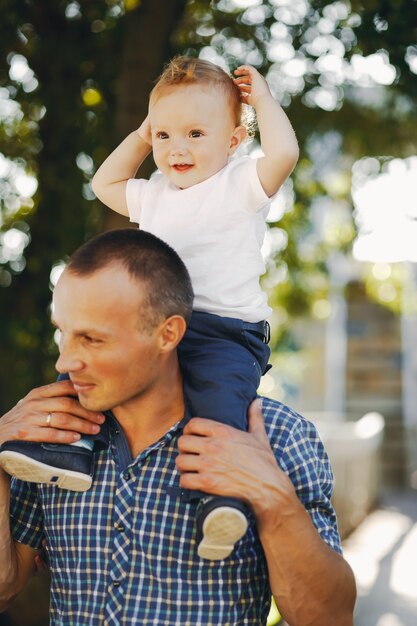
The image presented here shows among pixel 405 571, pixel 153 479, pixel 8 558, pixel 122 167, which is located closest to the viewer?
pixel 153 479

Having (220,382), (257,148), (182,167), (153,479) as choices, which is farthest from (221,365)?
(257,148)

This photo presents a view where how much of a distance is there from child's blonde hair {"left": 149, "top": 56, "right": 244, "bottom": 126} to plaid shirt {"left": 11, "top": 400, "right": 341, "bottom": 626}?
2.71ft

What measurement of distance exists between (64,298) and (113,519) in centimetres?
55

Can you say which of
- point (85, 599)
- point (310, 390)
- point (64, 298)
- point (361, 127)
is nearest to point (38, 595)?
point (85, 599)

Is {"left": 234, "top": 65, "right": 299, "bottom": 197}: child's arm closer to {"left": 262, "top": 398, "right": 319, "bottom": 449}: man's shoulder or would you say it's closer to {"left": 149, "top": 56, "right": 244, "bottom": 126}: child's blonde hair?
{"left": 149, "top": 56, "right": 244, "bottom": 126}: child's blonde hair

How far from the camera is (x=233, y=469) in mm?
2078

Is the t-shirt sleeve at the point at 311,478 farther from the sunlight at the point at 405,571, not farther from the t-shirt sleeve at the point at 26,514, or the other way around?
the sunlight at the point at 405,571

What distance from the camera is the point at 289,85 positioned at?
6.16 metres

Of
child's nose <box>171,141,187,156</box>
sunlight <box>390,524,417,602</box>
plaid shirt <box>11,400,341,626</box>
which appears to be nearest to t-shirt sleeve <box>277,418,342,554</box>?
plaid shirt <box>11,400,341,626</box>

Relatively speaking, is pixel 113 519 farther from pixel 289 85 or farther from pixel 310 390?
pixel 310 390

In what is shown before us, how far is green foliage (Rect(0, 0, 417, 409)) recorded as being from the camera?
508 cm

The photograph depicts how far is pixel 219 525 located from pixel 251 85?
118cm

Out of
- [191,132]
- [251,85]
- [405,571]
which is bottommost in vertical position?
[405,571]

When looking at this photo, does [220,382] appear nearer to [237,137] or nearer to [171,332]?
[171,332]
